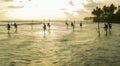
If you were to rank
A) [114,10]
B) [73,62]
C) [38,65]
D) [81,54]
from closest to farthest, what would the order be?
[38,65]
[73,62]
[81,54]
[114,10]

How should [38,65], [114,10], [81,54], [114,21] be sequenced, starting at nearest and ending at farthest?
[38,65] < [81,54] < [114,21] < [114,10]

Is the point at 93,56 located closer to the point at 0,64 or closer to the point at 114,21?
the point at 0,64

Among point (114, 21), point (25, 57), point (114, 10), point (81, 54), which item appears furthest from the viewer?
point (114, 10)

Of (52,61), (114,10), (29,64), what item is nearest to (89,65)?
(52,61)

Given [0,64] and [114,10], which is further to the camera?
[114,10]

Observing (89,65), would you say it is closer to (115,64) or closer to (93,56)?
(115,64)

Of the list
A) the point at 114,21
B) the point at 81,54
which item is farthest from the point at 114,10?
the point at 81,54

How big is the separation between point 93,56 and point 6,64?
10.3 meters

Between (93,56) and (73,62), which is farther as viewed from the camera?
(93,56)

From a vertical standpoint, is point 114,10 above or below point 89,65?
above

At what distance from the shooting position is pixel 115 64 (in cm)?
2259

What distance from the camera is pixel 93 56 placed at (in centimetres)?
2719

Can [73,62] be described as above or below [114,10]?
below

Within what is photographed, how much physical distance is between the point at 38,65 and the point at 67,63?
3.01 metres
